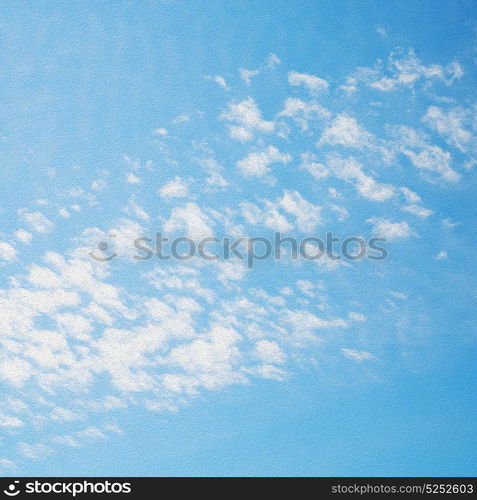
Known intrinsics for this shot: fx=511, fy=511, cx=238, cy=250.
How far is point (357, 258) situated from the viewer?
32.4 feet

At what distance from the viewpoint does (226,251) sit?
31.9 feet
